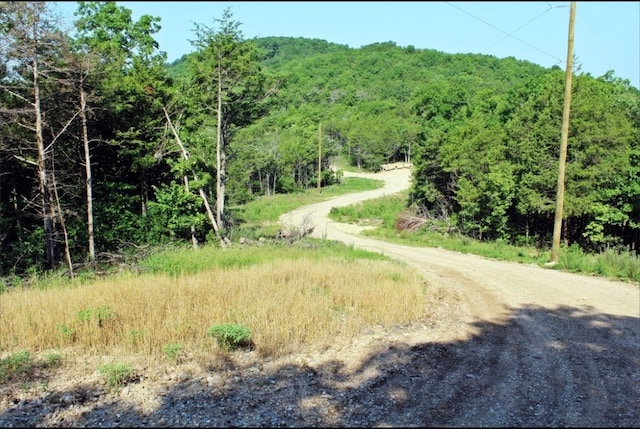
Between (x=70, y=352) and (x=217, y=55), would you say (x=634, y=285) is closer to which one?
(x=70, y=352)

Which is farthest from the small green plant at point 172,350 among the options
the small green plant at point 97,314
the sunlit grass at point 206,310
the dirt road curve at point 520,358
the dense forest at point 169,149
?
the dense forest at point 169,149

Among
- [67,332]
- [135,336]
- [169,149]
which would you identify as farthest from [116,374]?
[169,149]

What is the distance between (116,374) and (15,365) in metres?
1.79

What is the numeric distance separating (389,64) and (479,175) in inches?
3854

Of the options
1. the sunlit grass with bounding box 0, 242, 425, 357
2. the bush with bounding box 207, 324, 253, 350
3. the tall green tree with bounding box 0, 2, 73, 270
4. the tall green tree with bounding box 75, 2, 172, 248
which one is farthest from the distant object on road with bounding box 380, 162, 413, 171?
the bush with bounding box 207, 324, 253, 350

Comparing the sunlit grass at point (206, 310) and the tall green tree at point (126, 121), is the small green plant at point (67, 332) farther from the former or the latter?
the tall green tree at point (126, 121)

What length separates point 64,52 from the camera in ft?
46.3

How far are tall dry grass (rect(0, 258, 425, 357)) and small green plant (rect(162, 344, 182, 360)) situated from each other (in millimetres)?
182

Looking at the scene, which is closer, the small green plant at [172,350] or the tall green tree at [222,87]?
the small green plant at [172,350]

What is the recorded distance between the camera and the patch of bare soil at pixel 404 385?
5039 millimetres

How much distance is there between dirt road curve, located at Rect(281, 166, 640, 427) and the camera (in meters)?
5.11

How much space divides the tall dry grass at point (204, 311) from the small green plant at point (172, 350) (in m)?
0.18

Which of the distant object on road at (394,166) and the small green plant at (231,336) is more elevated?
the distant object on road at (394,166)

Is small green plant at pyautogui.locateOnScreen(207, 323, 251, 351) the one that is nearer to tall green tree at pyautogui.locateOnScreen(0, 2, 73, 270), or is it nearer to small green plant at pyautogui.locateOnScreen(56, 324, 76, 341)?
small green plant at pyautogui.locateOnScreen(56, 324, 76, 341)
